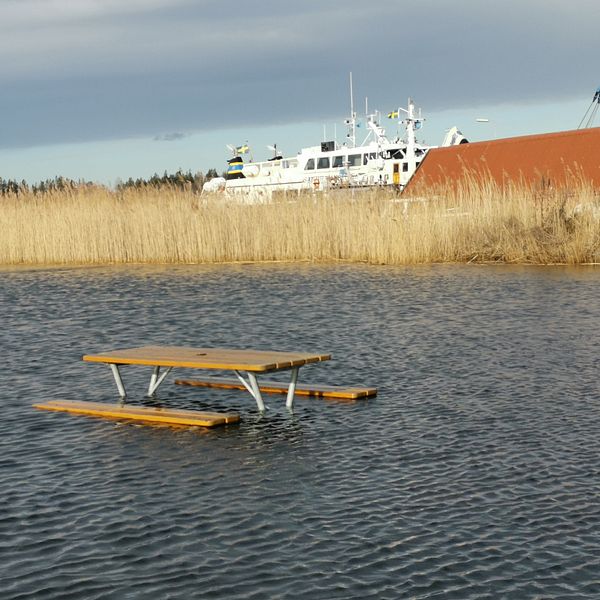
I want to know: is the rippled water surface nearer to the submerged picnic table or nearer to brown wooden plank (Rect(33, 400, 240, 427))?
brown wooden plank (Rect(33, 400, 240, 427))

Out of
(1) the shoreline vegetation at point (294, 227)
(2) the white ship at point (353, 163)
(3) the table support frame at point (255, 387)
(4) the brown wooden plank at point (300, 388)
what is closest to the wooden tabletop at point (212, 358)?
(3) the table support frame at point (255, 387)

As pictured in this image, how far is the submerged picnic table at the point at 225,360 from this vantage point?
8.98 metres

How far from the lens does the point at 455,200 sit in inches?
930

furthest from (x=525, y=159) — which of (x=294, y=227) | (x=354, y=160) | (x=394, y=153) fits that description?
(x=354, y=160)

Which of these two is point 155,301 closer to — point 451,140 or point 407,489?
point 407,489

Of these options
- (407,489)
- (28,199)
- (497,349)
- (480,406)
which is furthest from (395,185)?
(407,489)

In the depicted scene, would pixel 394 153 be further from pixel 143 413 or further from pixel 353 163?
pixel 143 413

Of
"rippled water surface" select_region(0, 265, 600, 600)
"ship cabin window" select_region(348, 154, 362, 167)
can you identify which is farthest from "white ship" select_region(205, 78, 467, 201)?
"rippled water surface" select_region(0, 265, 600, 600)

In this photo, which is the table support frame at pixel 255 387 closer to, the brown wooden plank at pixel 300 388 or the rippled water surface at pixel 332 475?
the rippled water surface at pixel 332 475

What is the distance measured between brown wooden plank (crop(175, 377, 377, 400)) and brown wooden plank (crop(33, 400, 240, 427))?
3.67 ft

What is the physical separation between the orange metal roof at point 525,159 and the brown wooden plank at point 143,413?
64.5 feet

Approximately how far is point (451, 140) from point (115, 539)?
38055mm

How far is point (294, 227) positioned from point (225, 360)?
16.2 metres

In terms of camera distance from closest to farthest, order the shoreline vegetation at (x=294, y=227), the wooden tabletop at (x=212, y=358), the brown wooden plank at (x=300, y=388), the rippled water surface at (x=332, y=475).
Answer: the rippled water surface at (x=332, y=475)
the wooden tabletop at (x=212, y=358)
the brown wooden plank at (x=300, y=388)
the shoreline vegetation at (x=294, y=227)
